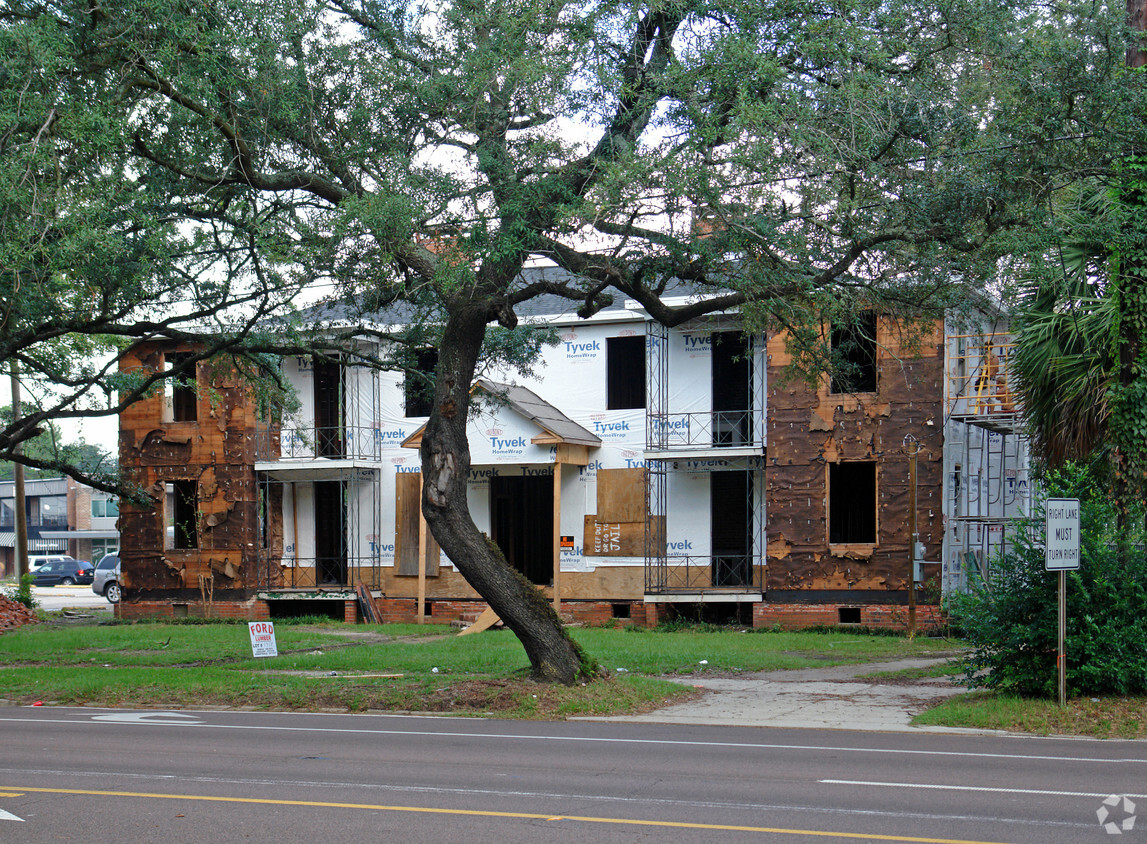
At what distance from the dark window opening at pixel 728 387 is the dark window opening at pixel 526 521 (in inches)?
191

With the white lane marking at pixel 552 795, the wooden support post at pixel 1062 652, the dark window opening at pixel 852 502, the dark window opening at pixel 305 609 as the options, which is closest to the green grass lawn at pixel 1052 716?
the wooden support post at pixel 1062 652

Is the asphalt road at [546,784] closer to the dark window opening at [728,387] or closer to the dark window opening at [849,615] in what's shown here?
the dark window opening at [849,615]

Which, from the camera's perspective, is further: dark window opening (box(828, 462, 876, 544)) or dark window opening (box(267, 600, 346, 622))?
dark window opening (box(267, 600, 346, 622))

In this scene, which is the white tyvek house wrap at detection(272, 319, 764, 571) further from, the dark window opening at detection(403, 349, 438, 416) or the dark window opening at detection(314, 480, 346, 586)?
the dark window opening at detection(314, 480, 346, 586)

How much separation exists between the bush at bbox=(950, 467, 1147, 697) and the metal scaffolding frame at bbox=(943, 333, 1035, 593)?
21.4 feet

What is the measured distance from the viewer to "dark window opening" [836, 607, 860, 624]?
958 inches

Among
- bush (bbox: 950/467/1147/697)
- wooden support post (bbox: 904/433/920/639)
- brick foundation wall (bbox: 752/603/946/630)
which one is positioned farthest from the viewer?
brick foundation wall (bbox: 752/603/946/630)

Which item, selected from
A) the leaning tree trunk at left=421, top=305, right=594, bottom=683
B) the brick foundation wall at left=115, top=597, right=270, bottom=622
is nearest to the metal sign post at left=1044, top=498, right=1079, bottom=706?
the leaning tree trunk at left=421, top=305, right=594, bottom=683

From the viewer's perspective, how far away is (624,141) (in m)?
13.1

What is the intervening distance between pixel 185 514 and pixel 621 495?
1246 centimetres

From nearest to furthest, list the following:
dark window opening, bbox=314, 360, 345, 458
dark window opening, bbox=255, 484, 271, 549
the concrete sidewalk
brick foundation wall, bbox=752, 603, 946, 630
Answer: the concrete sidewalk → brick foundation wall, bbox=752, 603, 946, 630 → dark window opening, bbox=255, 484, 271, 549 → dark window opening, bbox=314, 360, 345, 458

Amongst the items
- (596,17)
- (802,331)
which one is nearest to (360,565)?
(802,331)

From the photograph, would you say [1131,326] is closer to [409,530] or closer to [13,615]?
[409,530]

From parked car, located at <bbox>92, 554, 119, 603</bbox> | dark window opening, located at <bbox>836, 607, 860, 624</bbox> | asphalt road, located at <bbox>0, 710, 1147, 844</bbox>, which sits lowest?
parked car, located at <bbox>92, 554, 119, 603</bbox>
